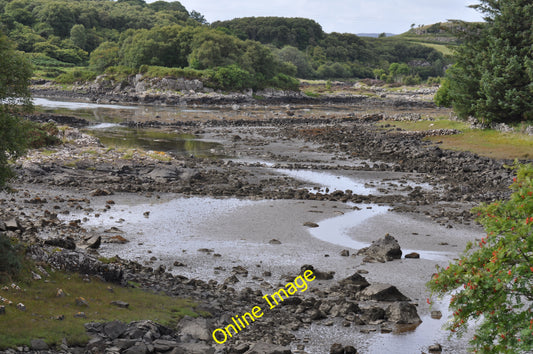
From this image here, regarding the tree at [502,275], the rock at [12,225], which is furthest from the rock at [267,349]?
the rock at [12,225]

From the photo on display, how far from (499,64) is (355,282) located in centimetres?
4101

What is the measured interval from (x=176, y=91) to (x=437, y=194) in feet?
316

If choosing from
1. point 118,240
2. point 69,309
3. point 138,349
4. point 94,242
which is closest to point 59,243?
point 94,242

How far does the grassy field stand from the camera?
42562 millimetres

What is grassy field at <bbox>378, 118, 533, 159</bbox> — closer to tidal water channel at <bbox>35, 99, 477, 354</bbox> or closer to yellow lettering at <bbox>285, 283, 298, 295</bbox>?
tidal water channel at <bbox>35, 99, 477, 354</bbox>

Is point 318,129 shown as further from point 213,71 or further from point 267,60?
point 267,60

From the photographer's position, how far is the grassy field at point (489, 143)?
42562mm

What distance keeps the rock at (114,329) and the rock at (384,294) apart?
24.5ft

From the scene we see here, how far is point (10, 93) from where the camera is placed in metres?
13.8

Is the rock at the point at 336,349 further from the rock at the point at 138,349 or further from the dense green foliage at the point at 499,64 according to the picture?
the dense green foliage at the point at 499,64

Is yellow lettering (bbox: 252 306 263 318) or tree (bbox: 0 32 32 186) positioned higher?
tree (bbox: 0 32 32 186)

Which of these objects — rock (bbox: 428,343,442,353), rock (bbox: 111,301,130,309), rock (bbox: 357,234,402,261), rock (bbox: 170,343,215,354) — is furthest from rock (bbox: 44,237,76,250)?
rock (bbox: 428,343,442,353)

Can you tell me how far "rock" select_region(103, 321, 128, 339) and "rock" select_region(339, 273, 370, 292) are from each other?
25.0 ft

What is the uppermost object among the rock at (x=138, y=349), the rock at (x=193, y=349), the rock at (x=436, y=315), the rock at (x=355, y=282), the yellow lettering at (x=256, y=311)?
the rock at (x=138, y=349)
